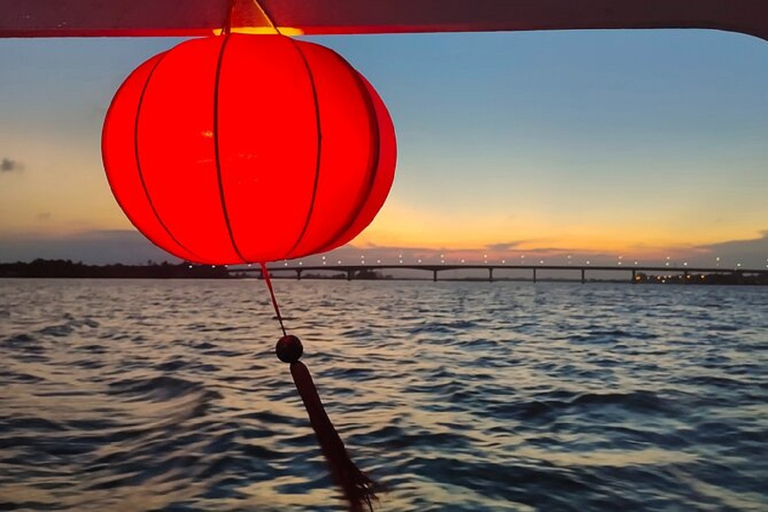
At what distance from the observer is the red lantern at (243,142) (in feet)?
5.64

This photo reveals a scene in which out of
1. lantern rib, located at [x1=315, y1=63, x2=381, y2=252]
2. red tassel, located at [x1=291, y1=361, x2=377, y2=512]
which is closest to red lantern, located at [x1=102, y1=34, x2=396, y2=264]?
lantern rib, located at [x1=315, y1=63, x2=381, y2=252]

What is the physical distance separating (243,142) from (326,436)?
975mm

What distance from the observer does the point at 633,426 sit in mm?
6352

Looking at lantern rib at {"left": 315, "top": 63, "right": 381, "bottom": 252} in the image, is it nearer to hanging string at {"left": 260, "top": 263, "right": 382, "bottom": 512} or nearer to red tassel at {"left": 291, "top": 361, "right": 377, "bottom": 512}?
hanging string at {"left": 260, "top": 263, "right": 382, "bottom": 512}

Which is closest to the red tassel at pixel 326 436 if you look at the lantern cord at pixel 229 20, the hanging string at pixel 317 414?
the hanging string at pixel 317 414

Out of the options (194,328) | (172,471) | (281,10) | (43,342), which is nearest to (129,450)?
(172,471)

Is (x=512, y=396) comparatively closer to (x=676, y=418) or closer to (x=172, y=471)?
(x=676, y=418)

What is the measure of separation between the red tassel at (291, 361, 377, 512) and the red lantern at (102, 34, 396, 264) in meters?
A: 0.50

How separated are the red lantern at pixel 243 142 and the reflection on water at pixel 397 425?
2.52 meters

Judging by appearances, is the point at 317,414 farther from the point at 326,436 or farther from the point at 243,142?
the point at 243,142

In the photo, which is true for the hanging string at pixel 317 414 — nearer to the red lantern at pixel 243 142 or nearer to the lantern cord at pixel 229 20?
the red lantern at pixel 243 142

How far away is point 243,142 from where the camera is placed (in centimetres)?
171

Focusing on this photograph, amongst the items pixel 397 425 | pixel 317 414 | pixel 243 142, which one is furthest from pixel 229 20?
pixel 397 425

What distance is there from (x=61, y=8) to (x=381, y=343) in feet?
38.0
